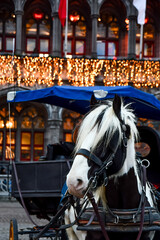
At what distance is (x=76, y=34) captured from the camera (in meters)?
25.8

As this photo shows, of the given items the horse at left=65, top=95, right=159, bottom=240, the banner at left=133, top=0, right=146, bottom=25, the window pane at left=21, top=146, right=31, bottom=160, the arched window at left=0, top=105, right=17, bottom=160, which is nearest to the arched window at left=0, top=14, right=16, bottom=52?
the arched window at left=0, top=105, right=17, bottom=160

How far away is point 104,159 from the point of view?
3553 millimetres

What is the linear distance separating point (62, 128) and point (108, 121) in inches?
835

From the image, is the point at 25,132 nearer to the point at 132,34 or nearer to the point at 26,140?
the point at 26,140

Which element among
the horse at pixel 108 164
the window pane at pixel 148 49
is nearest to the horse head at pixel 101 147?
the horse at pixel 108 164

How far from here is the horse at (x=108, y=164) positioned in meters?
3.43

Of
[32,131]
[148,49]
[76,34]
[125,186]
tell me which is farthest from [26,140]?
[125,186]

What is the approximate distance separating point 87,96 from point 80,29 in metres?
20.1

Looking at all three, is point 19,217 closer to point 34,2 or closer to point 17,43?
point 17,43

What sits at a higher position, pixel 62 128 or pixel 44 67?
pixel 44 67

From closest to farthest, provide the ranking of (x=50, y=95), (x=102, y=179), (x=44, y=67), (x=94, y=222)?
1. (x=102, y=179)
2. (x=94, y=222)
3. (x=50, y=95)
4. (x=44, y=67)

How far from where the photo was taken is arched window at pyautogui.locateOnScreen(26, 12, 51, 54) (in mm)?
25406

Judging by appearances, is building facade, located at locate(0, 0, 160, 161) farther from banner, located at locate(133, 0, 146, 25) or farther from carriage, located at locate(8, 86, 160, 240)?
carriage, located at locate(8, 86, 160, 240)

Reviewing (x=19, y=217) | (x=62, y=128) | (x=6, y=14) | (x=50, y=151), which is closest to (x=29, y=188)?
(x=50, y=151)
